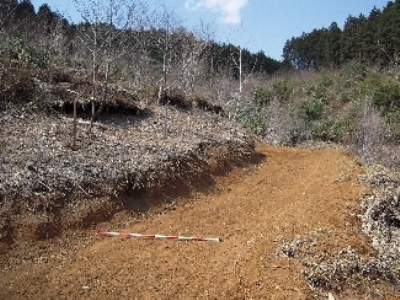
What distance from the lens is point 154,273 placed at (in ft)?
17.8

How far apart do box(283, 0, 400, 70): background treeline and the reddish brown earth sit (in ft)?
79.7

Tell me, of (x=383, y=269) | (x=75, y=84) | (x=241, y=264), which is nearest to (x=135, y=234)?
(x=241, y=264)

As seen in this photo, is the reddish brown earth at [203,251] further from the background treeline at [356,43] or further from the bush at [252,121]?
the background treeline at [356,43]

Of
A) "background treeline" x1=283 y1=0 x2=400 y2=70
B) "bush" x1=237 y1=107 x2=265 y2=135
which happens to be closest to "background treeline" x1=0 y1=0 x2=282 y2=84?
"bush" x1=237 y1=107 x2=265 y2=135

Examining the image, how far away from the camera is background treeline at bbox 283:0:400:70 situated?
98.4 ft

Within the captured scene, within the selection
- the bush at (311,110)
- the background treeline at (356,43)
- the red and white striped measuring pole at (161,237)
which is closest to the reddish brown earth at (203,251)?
the red and white striped measuring pole at (161,237)

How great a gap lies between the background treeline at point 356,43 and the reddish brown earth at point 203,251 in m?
24.3

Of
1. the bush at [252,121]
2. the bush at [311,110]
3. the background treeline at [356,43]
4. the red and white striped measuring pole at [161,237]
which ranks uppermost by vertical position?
the background treeline at [356,43]

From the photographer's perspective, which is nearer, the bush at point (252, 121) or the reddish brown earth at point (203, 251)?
the reddish brown earth at point (203, 251)

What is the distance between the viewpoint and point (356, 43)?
33.5 metres

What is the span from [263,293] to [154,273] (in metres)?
1.46

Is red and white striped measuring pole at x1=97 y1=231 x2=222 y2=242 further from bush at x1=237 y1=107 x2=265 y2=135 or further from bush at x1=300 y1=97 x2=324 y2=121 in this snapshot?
bush at x1=300 y1=97 x2=324 y2=121

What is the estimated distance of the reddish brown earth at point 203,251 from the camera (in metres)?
4.99

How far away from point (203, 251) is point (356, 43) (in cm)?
3169
